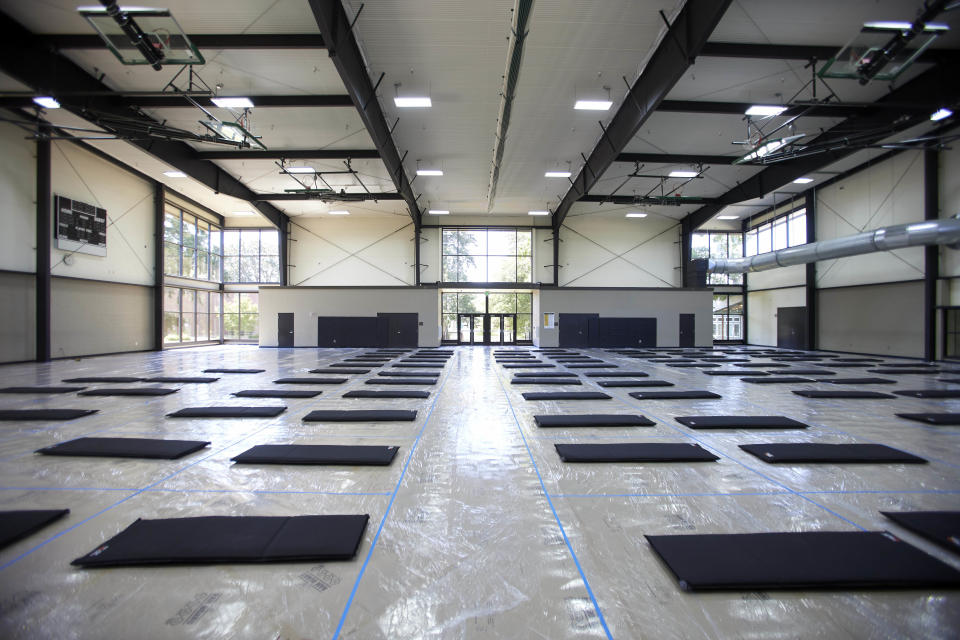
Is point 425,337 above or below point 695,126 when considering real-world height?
below

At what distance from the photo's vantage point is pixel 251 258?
23.4 meters

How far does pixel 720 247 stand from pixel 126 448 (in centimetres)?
2725

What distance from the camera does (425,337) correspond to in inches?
840

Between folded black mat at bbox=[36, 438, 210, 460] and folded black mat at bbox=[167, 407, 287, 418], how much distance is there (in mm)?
1243

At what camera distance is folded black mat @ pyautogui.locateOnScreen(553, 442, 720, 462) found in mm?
4027

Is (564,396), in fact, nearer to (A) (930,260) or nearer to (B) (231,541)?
(B) (231,541)

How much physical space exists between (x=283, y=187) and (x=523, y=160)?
432 inches

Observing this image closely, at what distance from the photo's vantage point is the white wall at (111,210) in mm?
13898

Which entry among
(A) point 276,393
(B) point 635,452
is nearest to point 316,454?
(B) point 635,452

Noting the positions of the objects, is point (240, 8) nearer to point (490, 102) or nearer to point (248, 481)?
point (490, 102)

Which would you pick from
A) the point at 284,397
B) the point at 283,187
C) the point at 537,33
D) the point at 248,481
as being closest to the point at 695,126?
the point at 537,33

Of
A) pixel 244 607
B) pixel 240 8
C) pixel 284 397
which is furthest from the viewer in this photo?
pixel 240 8

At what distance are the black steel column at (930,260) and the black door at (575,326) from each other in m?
11.9

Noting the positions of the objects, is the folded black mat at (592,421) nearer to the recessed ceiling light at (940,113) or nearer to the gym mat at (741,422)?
the gym mat at (741,422)
